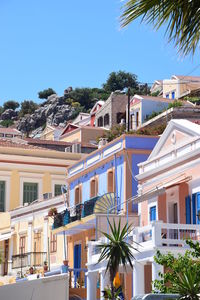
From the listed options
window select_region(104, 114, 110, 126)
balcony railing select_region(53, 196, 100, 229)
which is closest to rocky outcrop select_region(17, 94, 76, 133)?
window select_region(104, 114, 110, 126)

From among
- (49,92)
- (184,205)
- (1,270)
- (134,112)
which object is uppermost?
(49,92)

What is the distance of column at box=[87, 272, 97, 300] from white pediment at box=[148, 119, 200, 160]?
544 cm

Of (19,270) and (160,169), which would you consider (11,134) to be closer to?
(19,270)

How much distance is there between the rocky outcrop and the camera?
413 ft

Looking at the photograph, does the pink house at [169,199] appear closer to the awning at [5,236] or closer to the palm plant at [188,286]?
the palm plant at [188,286]

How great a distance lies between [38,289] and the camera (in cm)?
1247

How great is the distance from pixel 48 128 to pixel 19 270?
65.1 m

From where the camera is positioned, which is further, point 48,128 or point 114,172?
point 48,128

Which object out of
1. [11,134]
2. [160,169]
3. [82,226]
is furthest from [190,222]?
[11,134]

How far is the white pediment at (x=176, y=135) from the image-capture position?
87.5ft

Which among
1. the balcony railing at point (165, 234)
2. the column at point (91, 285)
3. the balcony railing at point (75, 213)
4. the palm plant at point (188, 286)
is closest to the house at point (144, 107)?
the balcony railing at point (75, 213)

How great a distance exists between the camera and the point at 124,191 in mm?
31906

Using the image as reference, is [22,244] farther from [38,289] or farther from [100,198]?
[38,289]

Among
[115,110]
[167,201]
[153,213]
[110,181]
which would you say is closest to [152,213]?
[153,213]
